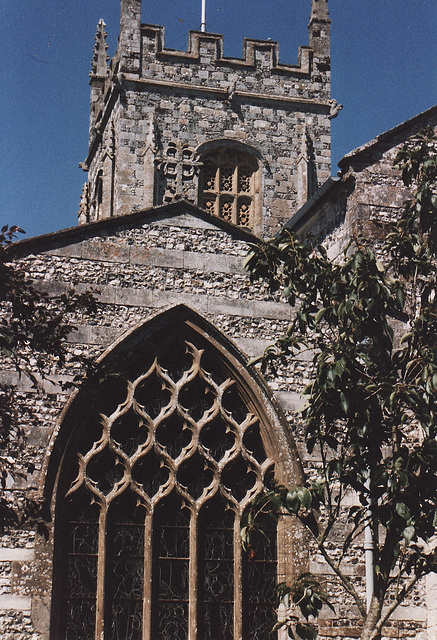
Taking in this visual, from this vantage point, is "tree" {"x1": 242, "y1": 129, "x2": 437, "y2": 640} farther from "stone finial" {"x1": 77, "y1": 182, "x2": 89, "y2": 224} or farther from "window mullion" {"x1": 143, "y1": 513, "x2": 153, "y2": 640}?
"stone finial" {"x1": 77, "y1": 182, "x2": 89, "y2": 224}

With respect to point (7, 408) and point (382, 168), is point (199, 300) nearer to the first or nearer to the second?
point (382, 168)

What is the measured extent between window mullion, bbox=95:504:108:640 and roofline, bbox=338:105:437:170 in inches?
223

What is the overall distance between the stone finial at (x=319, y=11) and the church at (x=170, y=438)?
11586 millimetres

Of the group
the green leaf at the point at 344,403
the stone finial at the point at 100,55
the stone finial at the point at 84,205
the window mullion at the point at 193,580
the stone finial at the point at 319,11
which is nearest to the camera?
the green leaf at the point at 344,403

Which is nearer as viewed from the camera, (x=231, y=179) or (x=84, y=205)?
(x=231, y=179)

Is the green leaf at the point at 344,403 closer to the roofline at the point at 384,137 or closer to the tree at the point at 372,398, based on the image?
the tree at the point at 372,398

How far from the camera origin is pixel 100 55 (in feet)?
97.4

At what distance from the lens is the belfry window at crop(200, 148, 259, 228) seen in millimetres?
26094

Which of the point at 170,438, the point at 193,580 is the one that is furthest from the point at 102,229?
the point at 193,580

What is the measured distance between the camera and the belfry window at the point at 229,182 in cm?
2609

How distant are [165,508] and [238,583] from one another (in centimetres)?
132

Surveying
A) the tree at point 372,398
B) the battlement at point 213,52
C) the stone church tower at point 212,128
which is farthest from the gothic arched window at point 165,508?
the battlement at point 213,52

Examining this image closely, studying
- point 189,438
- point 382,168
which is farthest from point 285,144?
point 189,438

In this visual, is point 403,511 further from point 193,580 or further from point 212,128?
point 212,128
